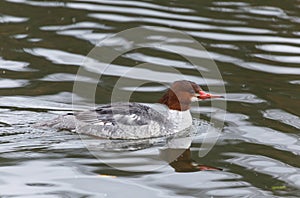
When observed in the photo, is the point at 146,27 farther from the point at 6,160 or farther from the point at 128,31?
the point at 6,160

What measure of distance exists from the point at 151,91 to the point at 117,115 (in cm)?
181

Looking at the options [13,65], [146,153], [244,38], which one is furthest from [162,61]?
[146,153]

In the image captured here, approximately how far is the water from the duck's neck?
1.68 ft

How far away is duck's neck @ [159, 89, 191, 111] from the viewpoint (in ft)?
35.6

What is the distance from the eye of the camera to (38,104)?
11.3 metres

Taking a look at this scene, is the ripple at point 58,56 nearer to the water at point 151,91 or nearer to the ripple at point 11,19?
the water at point 151,91

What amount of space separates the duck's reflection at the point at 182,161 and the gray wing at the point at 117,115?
62 cm

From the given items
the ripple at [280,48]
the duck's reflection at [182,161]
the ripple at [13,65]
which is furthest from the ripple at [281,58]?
the duck's reflection at [182,161]

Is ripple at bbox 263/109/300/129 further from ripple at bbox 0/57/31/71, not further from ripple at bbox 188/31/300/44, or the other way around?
ripple at bbox 0/57/31/71

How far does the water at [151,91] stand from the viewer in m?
8.79

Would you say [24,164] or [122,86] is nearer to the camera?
[24,164]

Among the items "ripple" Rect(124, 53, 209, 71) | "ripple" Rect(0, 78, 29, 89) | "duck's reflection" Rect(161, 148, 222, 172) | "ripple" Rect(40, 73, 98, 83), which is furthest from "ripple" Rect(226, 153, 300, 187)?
"ripple" Rect(0, 78, 29, 89)

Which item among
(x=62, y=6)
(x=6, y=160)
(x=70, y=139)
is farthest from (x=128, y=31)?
(x=6, y=160)

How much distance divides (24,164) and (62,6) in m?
7.12
